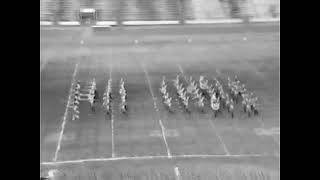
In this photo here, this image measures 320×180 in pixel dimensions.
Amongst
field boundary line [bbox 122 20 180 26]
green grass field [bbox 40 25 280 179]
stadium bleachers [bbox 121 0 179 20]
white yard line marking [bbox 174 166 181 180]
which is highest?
stadium bleachers [bbox 121 0 179 20]

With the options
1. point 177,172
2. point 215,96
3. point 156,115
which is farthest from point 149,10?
point 177,172

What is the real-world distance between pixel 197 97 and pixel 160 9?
16.7 m

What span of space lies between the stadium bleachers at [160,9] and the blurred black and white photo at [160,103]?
1.94 meters

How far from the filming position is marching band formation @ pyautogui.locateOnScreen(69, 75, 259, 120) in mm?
14408

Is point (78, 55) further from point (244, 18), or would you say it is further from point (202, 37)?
point (244, 18)

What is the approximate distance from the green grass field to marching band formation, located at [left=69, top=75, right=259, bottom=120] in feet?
0.74

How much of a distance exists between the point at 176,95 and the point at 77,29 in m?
14.0

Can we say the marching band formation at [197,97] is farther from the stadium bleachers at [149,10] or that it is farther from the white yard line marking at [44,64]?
the stadium bleachers at [149,10]

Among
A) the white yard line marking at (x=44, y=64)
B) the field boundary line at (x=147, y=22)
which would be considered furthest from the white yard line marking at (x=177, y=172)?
the field boundary line at (x=147, y=22)

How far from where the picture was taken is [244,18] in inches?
1190

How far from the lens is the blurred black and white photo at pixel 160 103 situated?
36.8ft

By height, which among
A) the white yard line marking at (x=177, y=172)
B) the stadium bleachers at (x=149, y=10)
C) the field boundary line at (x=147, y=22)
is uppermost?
the stadium bleachers at (x=149, y=10)

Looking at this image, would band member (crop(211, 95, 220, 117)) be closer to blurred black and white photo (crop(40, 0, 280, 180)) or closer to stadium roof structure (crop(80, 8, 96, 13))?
blurred black and white photo (crop(40, 0, 280, 180))

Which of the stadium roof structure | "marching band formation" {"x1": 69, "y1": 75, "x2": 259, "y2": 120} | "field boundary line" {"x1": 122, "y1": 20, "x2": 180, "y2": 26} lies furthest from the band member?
the stadium roof structure
